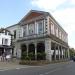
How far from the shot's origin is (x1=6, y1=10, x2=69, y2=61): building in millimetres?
48156

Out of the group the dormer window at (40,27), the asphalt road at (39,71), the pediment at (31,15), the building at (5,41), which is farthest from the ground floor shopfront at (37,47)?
the asphalt road at (39,71)

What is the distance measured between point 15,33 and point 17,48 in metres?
5.35

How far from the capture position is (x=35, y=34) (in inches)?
2014

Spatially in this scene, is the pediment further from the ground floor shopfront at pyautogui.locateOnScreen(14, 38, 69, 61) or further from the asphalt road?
the asphalt road

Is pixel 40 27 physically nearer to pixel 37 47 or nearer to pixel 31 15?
pixel 37 47

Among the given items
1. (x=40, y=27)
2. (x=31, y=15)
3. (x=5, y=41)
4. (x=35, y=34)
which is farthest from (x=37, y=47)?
(x=5, y=41)

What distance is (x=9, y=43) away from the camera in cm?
6225

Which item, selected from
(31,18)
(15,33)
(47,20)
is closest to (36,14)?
(31,18)

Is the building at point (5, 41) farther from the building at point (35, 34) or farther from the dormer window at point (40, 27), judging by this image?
the dormer window at point (40, 27)

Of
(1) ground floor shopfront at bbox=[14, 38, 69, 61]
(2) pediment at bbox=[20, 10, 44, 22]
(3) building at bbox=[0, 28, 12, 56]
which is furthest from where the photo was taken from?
(3) building at bbox=[0, 28, 12, 56]

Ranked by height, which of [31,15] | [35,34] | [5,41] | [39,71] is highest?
[31,15]

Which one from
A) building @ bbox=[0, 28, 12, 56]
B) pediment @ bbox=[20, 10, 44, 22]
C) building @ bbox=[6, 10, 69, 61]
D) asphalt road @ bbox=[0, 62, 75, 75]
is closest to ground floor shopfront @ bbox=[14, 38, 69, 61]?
building @ bbox=[6, 10, 69, 61]

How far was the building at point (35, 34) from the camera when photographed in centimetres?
4816

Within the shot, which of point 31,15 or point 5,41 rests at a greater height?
point 31,15
